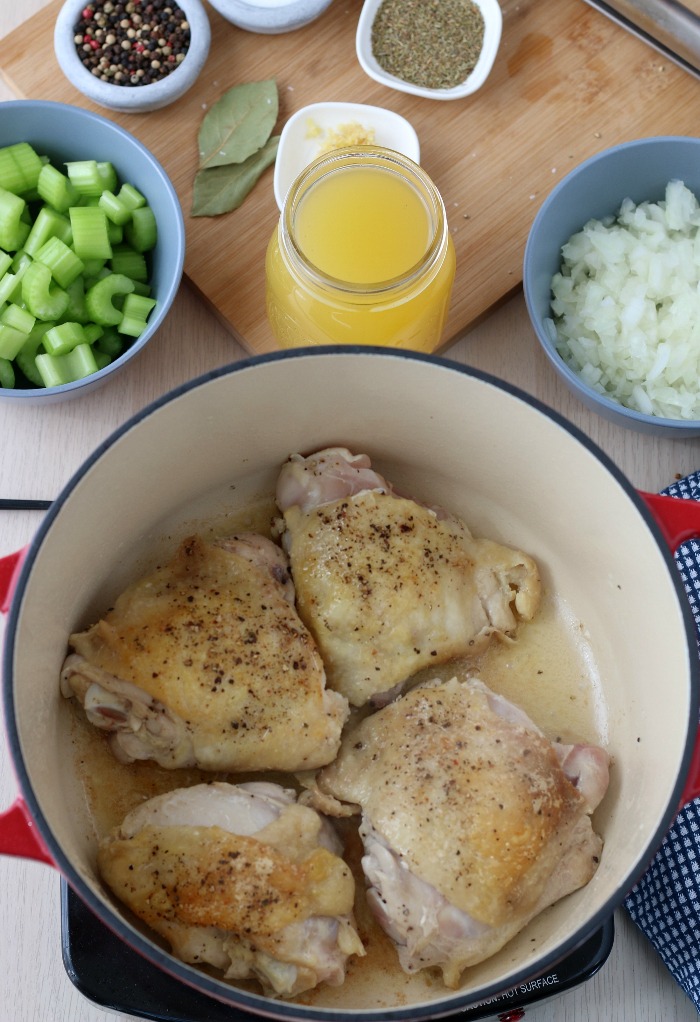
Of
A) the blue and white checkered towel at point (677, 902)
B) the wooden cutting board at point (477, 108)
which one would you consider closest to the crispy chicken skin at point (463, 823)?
the blue and white checkered towel at point (677, 902)

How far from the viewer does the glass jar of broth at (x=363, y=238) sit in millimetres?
1426

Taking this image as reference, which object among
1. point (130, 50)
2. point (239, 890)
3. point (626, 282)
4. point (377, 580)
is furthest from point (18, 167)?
point (239, 890)

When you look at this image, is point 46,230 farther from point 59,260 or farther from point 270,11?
point 270,11

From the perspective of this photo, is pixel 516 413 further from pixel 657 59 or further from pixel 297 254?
pixel 657 59

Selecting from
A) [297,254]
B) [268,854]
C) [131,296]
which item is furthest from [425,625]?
[131,296]

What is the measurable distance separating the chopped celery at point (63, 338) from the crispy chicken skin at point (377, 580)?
1.24 feet

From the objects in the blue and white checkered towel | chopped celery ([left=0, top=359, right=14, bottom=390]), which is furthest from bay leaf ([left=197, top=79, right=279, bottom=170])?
the blue and white checkered towel

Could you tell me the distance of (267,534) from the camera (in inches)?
59.6

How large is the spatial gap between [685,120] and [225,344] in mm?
846

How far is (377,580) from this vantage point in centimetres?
136

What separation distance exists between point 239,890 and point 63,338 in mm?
818

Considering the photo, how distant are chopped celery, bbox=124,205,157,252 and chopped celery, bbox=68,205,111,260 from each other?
6 centimetres

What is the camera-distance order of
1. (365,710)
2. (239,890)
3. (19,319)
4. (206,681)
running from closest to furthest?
(239,890) → (206,681) → (365,710) → (19,319)

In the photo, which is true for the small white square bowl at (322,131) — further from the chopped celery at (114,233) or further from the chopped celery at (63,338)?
the chopped celery at (63,338)
